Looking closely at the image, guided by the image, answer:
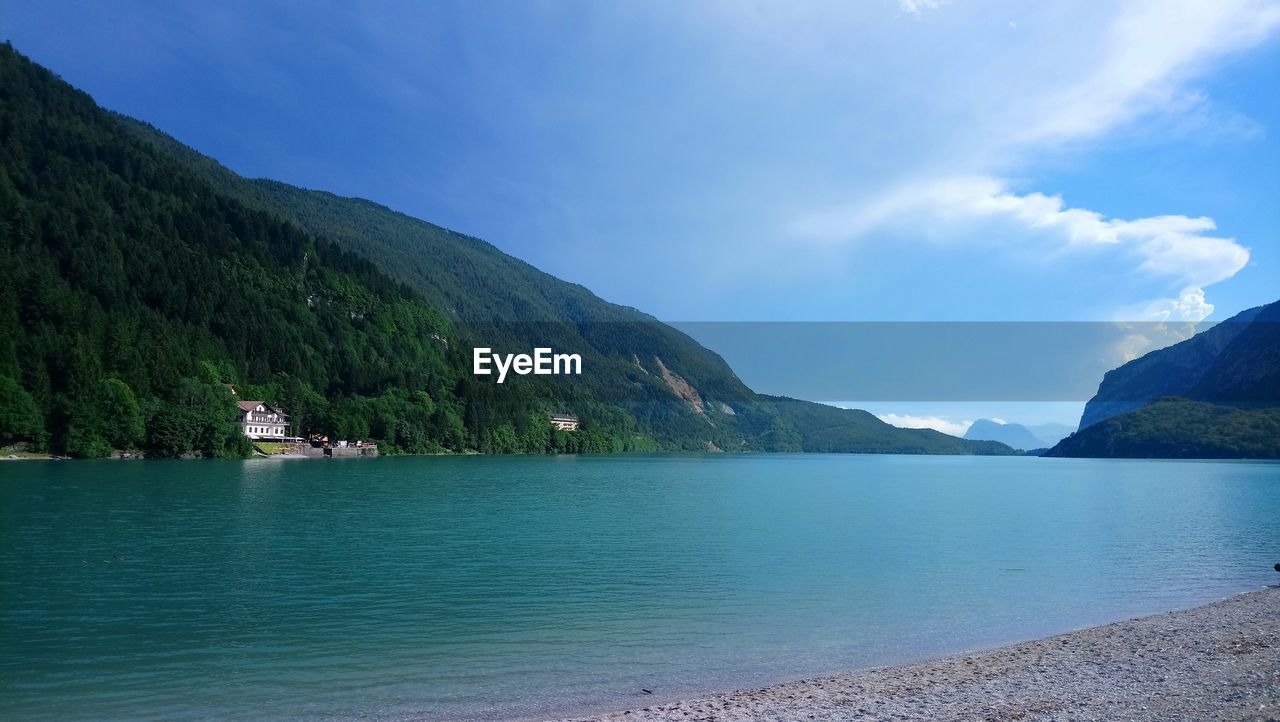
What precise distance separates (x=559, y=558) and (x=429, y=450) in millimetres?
148366

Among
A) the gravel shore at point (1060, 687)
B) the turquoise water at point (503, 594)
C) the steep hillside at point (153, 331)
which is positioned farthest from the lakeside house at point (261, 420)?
the gravel shore at point (1060, 687)

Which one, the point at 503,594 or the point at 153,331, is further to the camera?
the point at 153,331

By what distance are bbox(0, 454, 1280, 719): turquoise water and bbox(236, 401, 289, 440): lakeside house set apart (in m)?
82.9

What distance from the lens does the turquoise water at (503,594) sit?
51.4ft

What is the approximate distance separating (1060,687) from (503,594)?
1582cm

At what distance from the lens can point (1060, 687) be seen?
578 inches

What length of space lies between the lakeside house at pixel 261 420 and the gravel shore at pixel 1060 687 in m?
129

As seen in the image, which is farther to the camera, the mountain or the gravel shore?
the mountain

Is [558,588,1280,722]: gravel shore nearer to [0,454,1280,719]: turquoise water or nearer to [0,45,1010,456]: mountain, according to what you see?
[0,454,1280,719]: turquoise water

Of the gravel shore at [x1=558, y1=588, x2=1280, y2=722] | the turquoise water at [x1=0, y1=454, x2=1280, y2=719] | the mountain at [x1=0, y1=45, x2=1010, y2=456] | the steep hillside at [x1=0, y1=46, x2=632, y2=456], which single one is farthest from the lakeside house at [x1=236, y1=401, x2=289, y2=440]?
the gravel shore at [x1=558, y1=588, x2=1280, y2=722]

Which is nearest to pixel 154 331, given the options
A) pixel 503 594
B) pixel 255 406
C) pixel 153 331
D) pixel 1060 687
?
pixel 153 331

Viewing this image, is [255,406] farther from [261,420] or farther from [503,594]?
[503,594]

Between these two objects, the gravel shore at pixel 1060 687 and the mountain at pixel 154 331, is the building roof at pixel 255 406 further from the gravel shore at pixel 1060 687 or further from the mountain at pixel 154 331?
the gravel shore at pixel 1060 687

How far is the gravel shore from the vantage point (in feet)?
42.4
